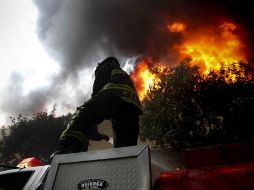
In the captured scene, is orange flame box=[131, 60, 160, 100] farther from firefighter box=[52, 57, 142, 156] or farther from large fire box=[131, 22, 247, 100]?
firefighter box=[52, 57, 142, 156]

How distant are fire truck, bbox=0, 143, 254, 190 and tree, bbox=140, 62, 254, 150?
512cm

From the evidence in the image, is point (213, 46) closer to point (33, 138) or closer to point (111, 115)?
point (111, 115)

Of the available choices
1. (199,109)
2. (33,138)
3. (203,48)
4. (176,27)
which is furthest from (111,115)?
(33,138)

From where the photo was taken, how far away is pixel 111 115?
2898 millimetres

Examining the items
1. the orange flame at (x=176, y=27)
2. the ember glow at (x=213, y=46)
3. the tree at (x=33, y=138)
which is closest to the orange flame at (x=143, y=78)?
the ember glow at (x=213, y=46)

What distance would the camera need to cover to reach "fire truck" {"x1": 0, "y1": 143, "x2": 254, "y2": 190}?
5.60 ft

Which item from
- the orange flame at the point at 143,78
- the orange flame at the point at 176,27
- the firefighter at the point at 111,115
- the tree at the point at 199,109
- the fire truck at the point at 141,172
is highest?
the orange flame at the point at 176,27

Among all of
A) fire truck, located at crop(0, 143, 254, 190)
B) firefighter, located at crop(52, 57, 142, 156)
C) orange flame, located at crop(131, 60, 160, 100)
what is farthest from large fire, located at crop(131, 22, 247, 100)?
fire truck, located at crop(0, 143, 254, 190)

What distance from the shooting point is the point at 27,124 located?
622 inches

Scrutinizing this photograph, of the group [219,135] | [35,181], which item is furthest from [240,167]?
[219,135]

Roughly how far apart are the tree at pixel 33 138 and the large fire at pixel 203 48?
20.6 ft

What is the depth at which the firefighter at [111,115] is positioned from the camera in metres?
2.69

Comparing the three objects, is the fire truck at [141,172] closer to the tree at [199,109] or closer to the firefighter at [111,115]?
the firefighter at [111,115]

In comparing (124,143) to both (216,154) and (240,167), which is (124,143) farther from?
(240,167)
